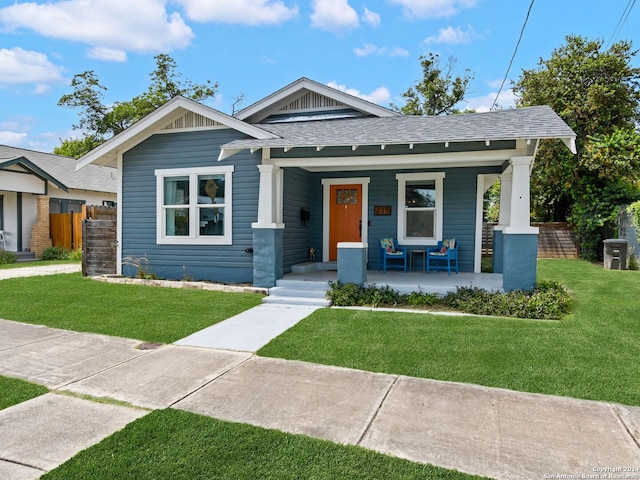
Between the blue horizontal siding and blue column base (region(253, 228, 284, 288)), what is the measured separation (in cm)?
65

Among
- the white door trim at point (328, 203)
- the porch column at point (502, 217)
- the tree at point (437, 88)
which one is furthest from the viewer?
the tree at point (437, 88)

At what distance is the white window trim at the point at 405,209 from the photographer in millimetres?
9656

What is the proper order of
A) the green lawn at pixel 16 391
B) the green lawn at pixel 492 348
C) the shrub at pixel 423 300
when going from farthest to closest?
the shrub at pixel 423 300 < the green lawn at pixel 492 348 < the green lawn at pixel 16 391

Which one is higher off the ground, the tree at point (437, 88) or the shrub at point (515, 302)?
the tree at point (437, 88)

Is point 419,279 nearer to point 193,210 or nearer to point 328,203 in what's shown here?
point 328,203

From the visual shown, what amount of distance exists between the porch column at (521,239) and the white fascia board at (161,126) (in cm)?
450

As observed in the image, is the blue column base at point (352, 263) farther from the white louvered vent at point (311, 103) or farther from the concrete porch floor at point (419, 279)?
the white louvered vent at point (311, 103)

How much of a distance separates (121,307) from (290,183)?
14.0ft

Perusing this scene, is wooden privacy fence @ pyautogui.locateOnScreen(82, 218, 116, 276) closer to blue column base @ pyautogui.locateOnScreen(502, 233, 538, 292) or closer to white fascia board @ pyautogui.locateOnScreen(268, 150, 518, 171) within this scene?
white fascia board @ pyautogui.locateOnScreen(268, 150, 518, 171)

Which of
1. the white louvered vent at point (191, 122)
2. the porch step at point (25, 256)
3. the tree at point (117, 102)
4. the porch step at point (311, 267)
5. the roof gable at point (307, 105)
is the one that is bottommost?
the porch step at point (25, 256)

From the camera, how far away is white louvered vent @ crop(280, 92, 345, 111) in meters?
10.6

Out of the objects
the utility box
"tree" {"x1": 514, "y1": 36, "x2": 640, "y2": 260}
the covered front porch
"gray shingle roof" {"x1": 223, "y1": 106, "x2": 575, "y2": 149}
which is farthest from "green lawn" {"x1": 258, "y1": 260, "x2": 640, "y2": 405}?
"tree" {"x1": 514, "y1": 36, "x2": 640, "y2": 260}

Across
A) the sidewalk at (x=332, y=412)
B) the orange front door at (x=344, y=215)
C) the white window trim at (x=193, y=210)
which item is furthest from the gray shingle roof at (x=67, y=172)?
the sidewalk at (x=332, y=412)

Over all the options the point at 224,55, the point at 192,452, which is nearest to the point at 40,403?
the point at 192,452
